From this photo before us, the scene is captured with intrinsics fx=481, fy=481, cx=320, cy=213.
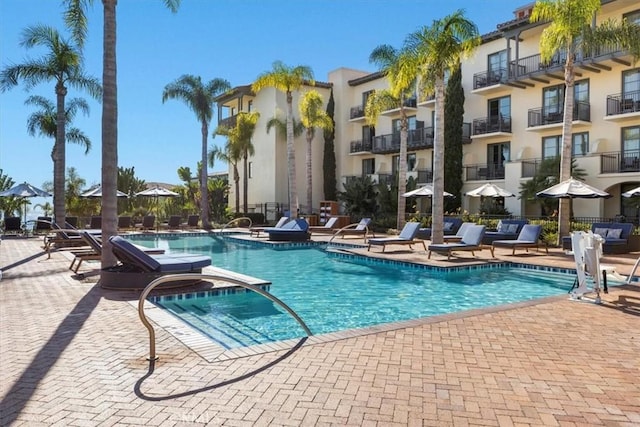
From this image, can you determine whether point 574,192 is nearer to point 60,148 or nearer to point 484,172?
point 484,172

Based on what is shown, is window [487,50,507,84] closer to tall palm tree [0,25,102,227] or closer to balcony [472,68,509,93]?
balcony [472,68,509,93]

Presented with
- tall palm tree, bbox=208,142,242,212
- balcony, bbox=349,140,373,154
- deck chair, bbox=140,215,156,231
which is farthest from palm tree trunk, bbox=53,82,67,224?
balcony, bbox=349,140,373,154

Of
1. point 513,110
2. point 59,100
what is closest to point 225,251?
point 59,100

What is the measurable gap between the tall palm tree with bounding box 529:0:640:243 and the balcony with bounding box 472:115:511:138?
864 cm

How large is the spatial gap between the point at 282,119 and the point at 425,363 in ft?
98.9

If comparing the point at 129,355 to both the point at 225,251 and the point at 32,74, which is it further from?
the point at 32,74

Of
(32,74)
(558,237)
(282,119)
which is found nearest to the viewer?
(558,237)

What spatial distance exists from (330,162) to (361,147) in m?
2.54

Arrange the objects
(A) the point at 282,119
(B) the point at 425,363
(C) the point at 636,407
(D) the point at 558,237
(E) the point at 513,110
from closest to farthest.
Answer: (C) the point at 636,407, (B) the point at 425,363, (D) the point at 558,237, (E) the point at 513,110, (A) the point at 282,119

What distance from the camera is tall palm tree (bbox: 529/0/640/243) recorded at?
15.5 m

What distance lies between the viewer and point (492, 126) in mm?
25906

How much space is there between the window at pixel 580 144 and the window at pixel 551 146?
69cm

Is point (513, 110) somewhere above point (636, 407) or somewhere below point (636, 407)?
above

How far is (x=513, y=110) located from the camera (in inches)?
1006
